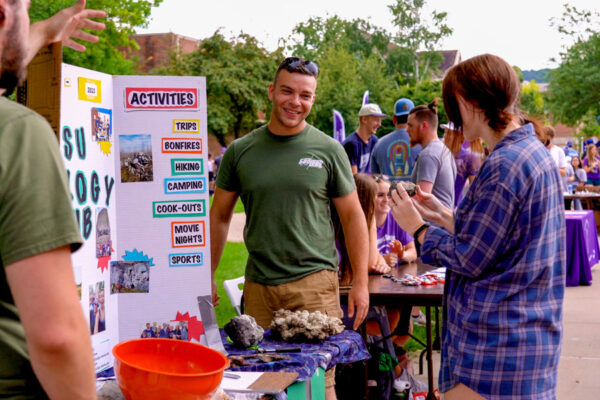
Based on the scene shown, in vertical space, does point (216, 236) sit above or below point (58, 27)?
below

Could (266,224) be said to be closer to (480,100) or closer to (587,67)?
(480,100)

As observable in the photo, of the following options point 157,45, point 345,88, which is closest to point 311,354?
point 345,88

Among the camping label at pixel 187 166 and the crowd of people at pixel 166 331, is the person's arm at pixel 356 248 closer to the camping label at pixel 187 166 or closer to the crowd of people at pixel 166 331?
the camping label at pixel 187 166

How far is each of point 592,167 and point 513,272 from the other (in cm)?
1700

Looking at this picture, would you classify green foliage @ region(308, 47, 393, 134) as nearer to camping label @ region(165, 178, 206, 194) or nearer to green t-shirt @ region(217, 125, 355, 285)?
green t-shirt @ region(217, 125, 355, 285)

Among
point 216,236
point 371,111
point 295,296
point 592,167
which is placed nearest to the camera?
point 295,296

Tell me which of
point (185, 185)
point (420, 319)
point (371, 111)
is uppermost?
point (371, 111)

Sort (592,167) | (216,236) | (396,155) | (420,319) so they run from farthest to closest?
(592,167), (396,155), (420,319), (216,236)

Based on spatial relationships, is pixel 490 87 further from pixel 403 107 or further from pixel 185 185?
pixel 403 107

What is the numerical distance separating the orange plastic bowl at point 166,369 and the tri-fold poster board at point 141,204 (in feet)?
0.86

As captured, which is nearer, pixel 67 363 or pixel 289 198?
pixel 67 363

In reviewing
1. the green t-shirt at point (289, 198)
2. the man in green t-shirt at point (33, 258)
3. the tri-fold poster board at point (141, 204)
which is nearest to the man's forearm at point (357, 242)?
the green t-shirt at point (289, 198)

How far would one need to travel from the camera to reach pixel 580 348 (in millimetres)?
6617

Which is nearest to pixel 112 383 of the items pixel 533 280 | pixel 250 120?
pixel 533 280
